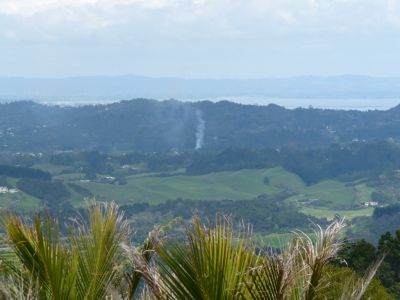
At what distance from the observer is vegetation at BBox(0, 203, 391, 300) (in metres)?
3.79

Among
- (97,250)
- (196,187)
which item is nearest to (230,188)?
(196,187)

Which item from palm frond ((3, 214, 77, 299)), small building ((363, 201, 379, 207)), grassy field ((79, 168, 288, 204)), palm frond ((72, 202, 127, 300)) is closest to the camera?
palm frond ((3, 214, 77, 299))

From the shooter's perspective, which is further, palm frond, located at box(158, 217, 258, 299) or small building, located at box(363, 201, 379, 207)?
small building, located at box(363, 201, 379, 207)

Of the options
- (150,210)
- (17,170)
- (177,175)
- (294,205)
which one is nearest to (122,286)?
(150,210)

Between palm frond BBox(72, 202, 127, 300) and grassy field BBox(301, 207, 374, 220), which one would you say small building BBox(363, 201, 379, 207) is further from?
palm frond BBox(72, 202, 127, 300)

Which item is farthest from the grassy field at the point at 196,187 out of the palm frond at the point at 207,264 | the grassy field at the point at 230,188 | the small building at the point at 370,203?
the palm frond at the point at 207,264

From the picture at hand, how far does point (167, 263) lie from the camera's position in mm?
3928

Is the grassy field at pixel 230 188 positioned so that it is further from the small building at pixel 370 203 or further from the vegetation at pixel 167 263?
the vegetation at pixel 167 263

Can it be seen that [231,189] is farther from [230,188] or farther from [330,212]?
[330,212]

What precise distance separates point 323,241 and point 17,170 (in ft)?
530

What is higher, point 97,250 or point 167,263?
point 167,263

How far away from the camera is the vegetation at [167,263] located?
3795 mm

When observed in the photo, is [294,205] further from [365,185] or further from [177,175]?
[177,175]

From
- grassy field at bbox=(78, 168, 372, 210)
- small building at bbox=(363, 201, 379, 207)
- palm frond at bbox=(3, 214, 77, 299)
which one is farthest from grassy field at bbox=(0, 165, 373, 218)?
palm frond at bbox=(3, 214, 77, 299)
